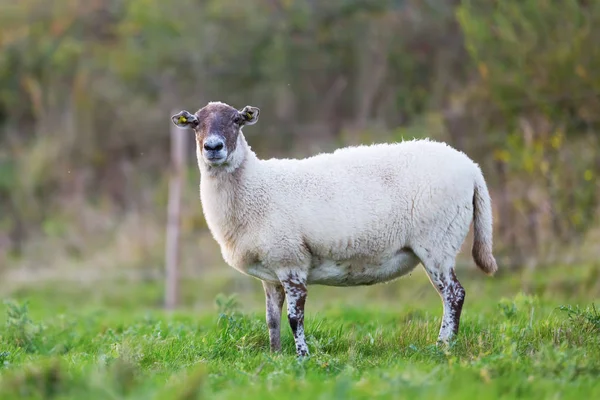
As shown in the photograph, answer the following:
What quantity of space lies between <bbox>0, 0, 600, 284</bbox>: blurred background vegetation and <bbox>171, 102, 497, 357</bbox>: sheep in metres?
6.37

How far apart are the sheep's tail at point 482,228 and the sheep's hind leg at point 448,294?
408 millimetres

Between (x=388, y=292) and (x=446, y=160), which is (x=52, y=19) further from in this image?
(x=446, y=160)

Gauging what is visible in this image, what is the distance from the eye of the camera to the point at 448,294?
6.72 meters

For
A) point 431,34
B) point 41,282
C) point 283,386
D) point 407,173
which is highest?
point 431,34

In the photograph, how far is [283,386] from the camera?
4.65 metres

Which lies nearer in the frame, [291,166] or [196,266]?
[291,166]

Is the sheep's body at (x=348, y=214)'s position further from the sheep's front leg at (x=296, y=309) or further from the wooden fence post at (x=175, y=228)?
the wooden fence post at (x=175, y=228)

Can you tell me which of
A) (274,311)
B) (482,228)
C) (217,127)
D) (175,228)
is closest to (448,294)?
(482,228)

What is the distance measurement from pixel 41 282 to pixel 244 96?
750 cm

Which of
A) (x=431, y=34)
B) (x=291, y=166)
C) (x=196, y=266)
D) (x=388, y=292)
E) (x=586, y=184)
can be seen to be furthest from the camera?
(x=431, y=34)

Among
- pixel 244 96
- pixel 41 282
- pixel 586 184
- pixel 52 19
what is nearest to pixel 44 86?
pixel 52 19

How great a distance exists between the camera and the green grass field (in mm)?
4441

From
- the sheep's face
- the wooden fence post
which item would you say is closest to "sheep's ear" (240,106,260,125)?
the sheep's face

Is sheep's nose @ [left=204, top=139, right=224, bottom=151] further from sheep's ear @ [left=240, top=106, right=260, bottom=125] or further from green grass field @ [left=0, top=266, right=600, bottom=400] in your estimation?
green grass field @ [left=0, top=266, right=600, bottom=400]
